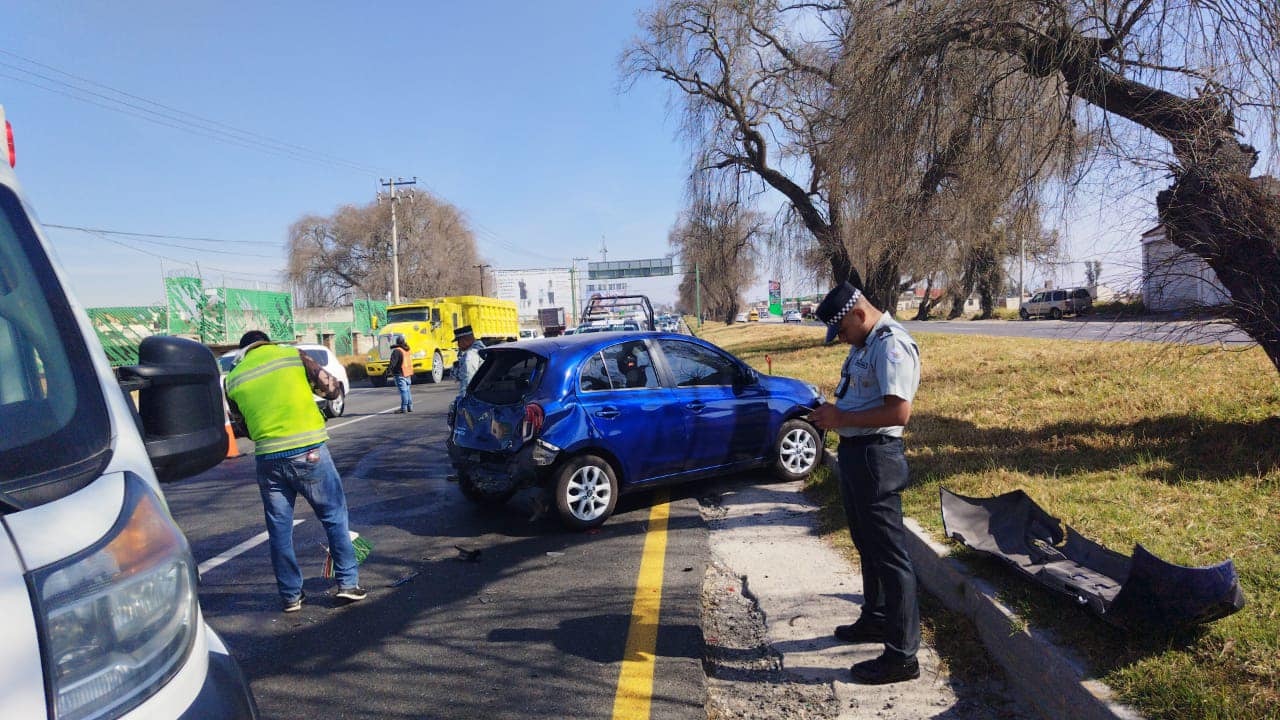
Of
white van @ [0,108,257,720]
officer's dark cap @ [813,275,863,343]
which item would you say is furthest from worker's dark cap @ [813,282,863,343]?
white van @ [0,108,257,720]

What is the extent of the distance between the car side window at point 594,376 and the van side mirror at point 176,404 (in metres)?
4.08

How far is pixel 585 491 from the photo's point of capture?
6121 mm

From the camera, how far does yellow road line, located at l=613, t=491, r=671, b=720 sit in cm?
343

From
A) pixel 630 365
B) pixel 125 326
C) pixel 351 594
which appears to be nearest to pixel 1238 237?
pixel 630 365

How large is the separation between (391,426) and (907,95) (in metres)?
10.2

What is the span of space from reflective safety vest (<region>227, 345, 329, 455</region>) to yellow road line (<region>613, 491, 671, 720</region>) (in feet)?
7.66

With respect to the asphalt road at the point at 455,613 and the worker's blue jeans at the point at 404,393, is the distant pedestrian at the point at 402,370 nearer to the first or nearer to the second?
the worker's blue jeans at the point at 404,393

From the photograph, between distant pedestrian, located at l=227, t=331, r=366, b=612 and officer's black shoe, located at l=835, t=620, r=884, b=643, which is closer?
officer's black shoe, located at l=835, t=620, r=884, b=643

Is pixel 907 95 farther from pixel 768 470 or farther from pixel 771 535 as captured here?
pixel 771 535

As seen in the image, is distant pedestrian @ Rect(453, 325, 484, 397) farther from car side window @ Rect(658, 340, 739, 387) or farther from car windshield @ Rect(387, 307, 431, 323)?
car windshield @ Rect(387, 307, 431, 323)

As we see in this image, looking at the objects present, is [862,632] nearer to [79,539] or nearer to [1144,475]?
[1144,475]

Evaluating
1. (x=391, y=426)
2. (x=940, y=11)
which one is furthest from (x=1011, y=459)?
(x=391, y=426)

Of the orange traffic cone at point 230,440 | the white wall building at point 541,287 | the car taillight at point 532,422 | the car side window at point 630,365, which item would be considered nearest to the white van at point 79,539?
the orange traffic cone at point 230,440

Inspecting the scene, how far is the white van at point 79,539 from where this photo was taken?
4.28ft
